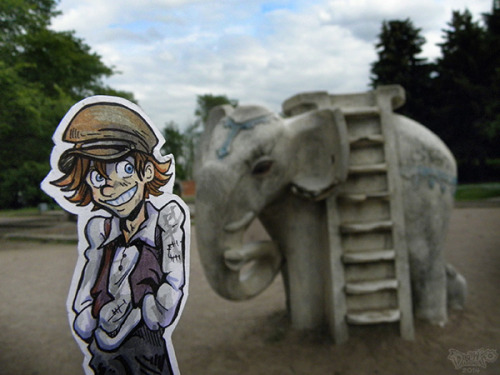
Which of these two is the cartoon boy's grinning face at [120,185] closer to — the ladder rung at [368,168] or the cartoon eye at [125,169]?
the cartoon eye at [125,169]

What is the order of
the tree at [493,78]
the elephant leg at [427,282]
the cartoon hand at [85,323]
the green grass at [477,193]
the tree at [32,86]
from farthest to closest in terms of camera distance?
Answer: 1. the tree at [493,78]
2. the green grass at [477,193]
3. the tree at [32,86]
4. the elephant leg at [427,282]
5. the cartoon hand at [85,323]

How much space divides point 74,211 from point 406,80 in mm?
18710

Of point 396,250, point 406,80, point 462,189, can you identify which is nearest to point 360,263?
point 396,250

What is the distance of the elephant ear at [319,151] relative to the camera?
296 centimetres

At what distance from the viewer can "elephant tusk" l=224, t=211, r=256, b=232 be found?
110 inches

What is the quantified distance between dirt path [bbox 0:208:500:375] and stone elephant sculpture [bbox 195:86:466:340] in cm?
27

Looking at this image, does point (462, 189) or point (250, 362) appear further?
point (462, 189)

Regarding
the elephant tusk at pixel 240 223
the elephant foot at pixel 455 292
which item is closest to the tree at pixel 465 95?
the elephant foot at pixel 455 292

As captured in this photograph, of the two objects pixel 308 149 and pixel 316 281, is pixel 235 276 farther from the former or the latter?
pixel 308 149

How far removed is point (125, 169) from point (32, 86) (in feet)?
12.6

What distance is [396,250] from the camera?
124 inches

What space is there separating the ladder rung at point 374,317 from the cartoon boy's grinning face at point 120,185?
1960mm

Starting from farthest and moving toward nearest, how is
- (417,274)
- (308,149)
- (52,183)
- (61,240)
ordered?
1. (61,240)
2. (417,274)
3. (308,149)
4. (52,183)

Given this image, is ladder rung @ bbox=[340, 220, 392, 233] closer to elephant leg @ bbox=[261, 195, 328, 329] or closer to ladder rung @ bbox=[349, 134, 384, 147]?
elephant leg @ bbox=[261, 195, 328, 329]
